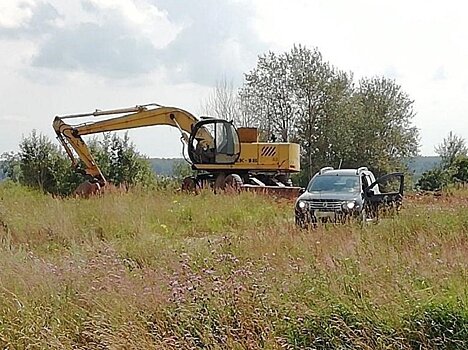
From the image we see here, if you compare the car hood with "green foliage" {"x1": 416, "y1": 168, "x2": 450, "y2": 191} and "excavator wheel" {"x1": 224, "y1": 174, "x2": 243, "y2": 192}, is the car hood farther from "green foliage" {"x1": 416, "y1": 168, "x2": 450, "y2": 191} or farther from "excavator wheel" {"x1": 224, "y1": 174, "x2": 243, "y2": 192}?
"green foliage" {"x1": 416, "y1": 168, "x2": 450, "y2": 191}

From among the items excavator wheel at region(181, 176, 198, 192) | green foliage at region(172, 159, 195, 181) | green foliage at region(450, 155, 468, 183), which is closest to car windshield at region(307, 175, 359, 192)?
excavator wheel at region(181, 176, 198, 192)

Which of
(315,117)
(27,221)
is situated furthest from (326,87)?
(27,221)

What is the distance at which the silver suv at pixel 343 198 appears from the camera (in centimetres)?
1534

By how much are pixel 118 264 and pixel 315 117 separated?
136 feet

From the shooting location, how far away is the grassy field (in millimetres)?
6055

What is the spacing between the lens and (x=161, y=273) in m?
7.93

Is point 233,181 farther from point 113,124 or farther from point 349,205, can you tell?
point 349,205

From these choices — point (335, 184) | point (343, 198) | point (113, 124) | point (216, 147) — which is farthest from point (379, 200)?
point (113, 124)

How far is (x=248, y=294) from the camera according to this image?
22.2ft

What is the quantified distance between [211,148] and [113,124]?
4.70 metres

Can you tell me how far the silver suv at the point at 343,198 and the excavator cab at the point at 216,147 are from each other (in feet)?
26.1

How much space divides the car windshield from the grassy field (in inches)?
251

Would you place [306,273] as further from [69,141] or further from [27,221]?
[69,141]

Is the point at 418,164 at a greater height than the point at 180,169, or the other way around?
the point at 418,164
